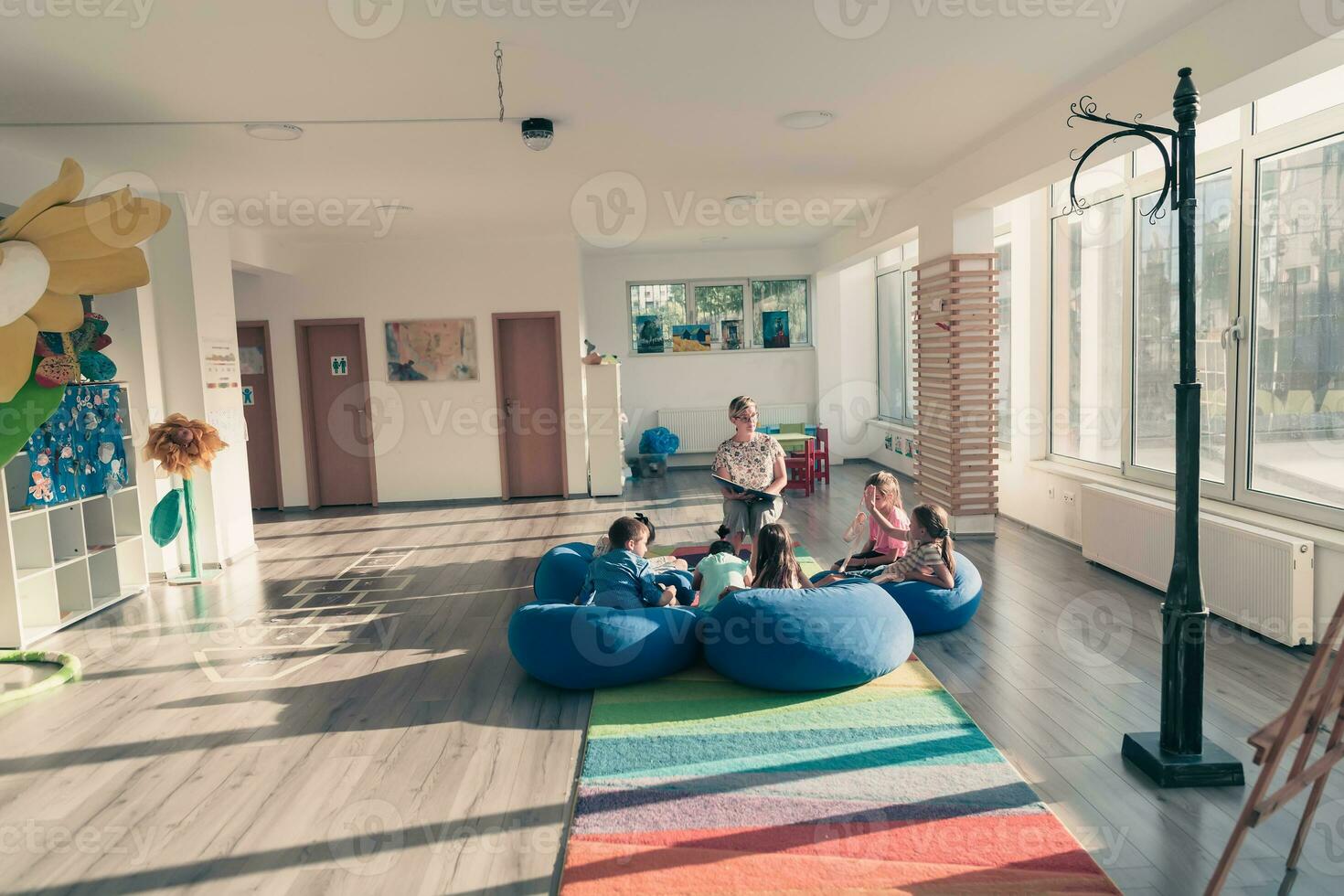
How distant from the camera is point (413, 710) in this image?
4.03 m

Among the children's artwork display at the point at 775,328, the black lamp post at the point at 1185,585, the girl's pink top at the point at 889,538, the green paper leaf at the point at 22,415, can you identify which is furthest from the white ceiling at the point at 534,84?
the children's artwork display at the point at 775,328

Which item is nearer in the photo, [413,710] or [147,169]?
[413,710]

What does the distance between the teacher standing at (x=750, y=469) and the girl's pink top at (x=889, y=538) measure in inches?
24.6

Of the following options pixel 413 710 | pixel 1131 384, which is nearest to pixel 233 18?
pixel 413 710

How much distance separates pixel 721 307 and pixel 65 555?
873 centimetres

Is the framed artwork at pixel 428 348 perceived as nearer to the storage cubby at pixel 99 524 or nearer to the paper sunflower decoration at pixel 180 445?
the paper sunflower decoration at pixel 180 445

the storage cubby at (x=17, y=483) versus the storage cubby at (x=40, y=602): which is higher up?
the storage cubby at (x=17, y=483)

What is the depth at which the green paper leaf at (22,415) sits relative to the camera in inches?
128

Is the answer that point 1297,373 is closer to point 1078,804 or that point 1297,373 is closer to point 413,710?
point 1078,804

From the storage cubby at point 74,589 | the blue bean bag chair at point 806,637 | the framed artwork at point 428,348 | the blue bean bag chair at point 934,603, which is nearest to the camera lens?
the blue bean bag chair at point 806,637

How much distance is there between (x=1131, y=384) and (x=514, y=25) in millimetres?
5053

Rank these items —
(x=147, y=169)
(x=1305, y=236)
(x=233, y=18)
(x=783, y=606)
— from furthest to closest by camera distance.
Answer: (x=147, y=169) < (x=1305, y=236) < (x=783, y=606) < (x=233, y=18)

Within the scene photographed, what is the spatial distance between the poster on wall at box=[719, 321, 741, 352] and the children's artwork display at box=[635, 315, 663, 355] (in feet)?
2.93

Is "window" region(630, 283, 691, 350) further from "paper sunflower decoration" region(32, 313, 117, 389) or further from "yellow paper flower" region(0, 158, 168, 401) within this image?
"yellow paper flower" region(0, 158, 168, 401)
